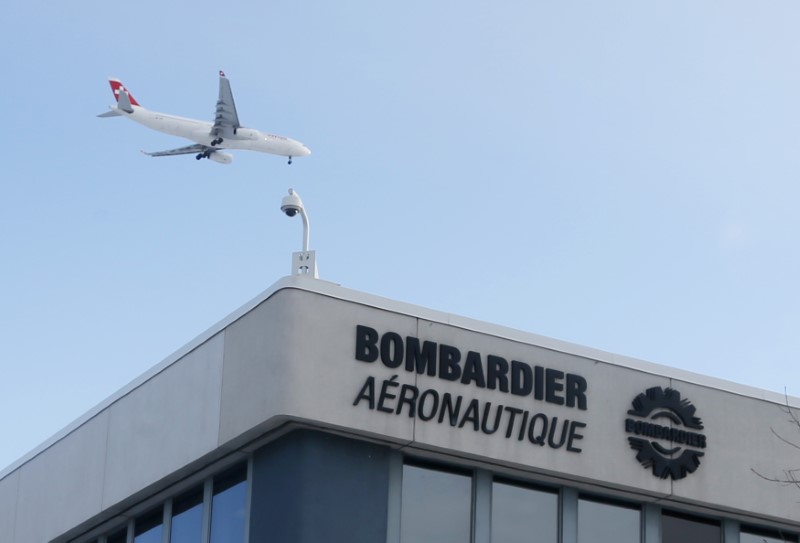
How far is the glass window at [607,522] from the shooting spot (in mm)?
17500

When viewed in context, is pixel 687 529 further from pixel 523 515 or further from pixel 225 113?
pixel 225 113

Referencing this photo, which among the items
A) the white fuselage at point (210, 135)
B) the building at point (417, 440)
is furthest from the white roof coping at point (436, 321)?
the white fuselage at point (210, 135)

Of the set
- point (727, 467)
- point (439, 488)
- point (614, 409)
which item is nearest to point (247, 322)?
point (439, 488)

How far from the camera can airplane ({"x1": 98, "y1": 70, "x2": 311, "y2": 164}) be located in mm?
93812

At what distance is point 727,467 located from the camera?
1831 centimetres

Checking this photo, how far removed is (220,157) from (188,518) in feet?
270

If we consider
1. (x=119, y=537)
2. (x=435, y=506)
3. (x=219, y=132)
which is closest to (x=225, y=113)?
(x=219, y=132)

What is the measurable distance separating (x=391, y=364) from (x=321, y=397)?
1.00 meters

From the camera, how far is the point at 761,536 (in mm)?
18938

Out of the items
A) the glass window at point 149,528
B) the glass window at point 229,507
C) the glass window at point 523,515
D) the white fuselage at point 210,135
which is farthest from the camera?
the white fuselage at point 210,135

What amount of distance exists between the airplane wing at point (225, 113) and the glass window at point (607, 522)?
7587 centimetres

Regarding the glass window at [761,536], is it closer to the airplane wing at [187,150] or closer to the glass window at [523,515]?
the glass window at [523,515]

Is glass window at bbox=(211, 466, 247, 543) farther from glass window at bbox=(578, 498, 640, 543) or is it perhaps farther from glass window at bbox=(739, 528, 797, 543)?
glass window at bbox=(739, 528, 797, 543)

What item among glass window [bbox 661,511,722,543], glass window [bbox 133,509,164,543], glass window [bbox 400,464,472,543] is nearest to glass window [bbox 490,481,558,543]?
glass window [bbox 400,464,472,543]
